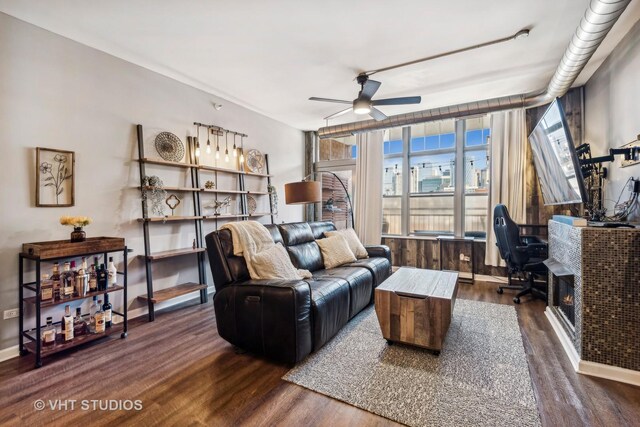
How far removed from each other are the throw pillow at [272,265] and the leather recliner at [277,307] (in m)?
0.12

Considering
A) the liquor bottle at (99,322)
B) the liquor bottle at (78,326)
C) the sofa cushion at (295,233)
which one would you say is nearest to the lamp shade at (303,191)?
the sofa cushion at (295,233)

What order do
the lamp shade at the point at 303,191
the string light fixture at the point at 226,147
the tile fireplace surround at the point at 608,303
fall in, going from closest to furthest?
the tile fireplace surround at the point at 608,303
the lamp shade at the point at 303,191
the string light fixture at the point at 226,147

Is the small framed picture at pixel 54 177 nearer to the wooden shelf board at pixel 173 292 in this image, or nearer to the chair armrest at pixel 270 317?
the wooden shelf board at pixel 173 292

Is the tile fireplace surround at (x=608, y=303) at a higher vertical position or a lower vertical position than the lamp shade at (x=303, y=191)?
lower

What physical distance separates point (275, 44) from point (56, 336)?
130 inches

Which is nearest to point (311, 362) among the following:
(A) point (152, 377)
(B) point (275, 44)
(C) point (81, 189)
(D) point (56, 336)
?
(A) point (152, 377)

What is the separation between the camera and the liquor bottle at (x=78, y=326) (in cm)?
260

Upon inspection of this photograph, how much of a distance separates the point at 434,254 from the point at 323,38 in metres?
3.85

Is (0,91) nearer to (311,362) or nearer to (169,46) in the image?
(169,46)

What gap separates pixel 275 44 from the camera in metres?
2.83

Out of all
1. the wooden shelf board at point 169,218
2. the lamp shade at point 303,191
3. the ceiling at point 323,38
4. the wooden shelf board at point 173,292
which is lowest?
the wooden shelf board at point 173,292

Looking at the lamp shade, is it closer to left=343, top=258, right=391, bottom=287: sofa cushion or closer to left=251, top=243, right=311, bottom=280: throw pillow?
left=343, top=258, right=391, bottom=287: sofa cushion

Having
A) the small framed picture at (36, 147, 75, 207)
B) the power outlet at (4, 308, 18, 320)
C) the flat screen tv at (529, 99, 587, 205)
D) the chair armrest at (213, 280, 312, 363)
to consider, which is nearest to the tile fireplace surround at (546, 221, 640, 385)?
the flat screen tv at (529, 99, 587, 205)

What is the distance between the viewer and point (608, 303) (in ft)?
6.58
